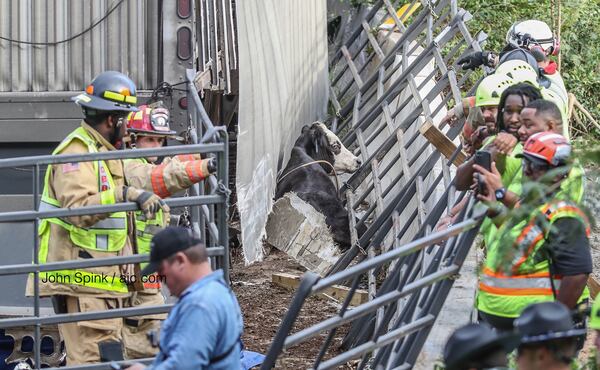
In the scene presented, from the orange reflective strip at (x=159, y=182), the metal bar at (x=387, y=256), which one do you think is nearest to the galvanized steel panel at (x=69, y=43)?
the orange reflective strip at (x=159, y=182)

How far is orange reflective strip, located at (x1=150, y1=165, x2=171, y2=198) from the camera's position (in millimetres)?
6285

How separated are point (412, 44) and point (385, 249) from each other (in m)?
3.98

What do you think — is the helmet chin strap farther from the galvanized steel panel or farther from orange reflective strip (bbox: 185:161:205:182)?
the galvanized steel panel

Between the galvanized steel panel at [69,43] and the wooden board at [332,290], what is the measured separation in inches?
105

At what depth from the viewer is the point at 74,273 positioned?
6266 mm

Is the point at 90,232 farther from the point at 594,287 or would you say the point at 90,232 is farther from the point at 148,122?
the point at 594,287

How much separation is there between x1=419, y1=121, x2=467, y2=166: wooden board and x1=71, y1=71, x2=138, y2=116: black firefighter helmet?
2.27m

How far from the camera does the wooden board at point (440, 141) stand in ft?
25.4

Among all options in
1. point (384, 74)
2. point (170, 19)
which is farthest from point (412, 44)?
point (170, 19)

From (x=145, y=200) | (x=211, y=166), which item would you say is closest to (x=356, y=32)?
(x=211, y=166)

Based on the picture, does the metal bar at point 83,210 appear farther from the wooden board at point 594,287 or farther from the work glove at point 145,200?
the wooden board at point 594,287

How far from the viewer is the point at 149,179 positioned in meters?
6.32

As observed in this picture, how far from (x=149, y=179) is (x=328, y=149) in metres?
6.25

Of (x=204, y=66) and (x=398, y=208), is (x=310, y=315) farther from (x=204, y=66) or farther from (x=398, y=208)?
(x=204, y=66)
